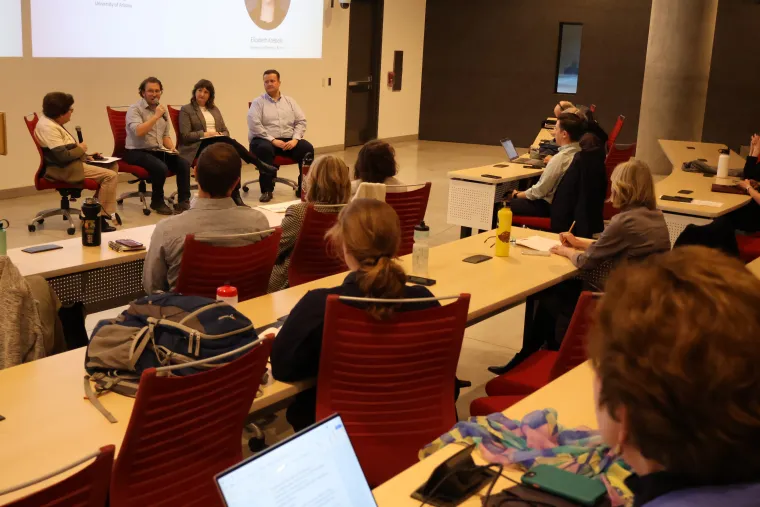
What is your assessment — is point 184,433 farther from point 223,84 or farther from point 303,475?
point 223,84

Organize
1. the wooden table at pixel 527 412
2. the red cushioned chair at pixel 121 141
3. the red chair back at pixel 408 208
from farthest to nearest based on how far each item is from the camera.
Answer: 1. the red cushioned chair at pixel 121 141
2. the red chair back at pixel 408 208
3. the wooden table at pixel 527 412

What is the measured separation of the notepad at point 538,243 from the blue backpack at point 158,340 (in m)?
2.34

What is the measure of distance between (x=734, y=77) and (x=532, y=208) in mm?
8616

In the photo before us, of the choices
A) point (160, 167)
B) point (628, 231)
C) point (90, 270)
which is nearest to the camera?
point (90, 270)

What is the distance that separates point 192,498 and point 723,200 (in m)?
5.12

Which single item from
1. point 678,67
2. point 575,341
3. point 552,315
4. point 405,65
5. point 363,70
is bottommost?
point 552,315

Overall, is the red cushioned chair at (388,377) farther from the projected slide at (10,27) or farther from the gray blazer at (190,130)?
the projected slide at (10,27)

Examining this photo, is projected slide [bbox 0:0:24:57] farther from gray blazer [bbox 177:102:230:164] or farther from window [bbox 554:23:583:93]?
window [bbox 554:23:583:93]

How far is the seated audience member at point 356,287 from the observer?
2791 millimetres

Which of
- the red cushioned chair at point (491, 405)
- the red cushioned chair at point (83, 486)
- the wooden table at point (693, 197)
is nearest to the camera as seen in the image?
the red cushioned chair at point (83, 486)

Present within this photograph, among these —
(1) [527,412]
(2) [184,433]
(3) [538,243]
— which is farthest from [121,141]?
(1) [527,412]

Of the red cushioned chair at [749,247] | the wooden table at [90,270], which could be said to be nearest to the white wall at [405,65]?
the red cushioned chair at [749,247]

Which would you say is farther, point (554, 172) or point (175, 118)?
point (175, 118)

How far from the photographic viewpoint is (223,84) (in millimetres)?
10734
